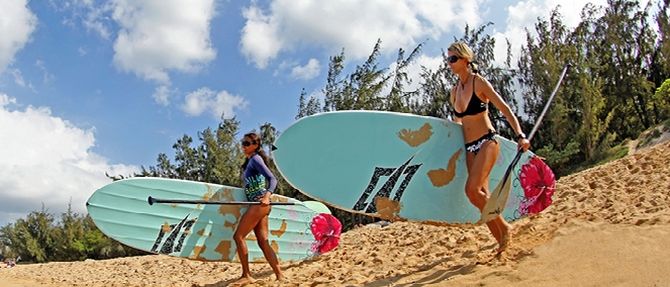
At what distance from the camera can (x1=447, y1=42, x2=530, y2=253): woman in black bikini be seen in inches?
143

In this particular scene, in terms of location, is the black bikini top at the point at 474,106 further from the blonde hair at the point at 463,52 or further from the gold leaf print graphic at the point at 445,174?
the gold leaf print graphic at the point at 445,174

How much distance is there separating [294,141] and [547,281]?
242 cm

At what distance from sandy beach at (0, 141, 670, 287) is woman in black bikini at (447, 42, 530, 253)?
1.23ft

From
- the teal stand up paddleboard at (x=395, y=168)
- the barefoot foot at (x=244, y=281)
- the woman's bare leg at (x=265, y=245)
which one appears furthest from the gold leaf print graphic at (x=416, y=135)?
the barefoot foot at (x=244, y=281)

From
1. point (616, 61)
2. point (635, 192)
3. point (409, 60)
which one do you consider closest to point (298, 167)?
point (635, 192)

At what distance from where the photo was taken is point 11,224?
27875 millimetres

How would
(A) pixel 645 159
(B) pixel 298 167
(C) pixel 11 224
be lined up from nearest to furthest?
(B) pixel 298 167 < (A) pixel 645 159 < (C) pixel 11 224

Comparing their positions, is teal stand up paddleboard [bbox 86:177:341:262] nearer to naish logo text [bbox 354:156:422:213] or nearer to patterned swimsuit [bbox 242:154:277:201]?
patterned swimsuit [bbox 242:154:277:201]

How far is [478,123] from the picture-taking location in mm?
3818

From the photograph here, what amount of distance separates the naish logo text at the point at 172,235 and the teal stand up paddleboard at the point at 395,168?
1790mm

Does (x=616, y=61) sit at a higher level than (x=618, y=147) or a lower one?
higher

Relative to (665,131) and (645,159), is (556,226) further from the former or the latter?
(665,131)

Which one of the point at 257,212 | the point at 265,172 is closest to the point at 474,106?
the point at 265,172

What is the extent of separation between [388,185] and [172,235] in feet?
9.04
